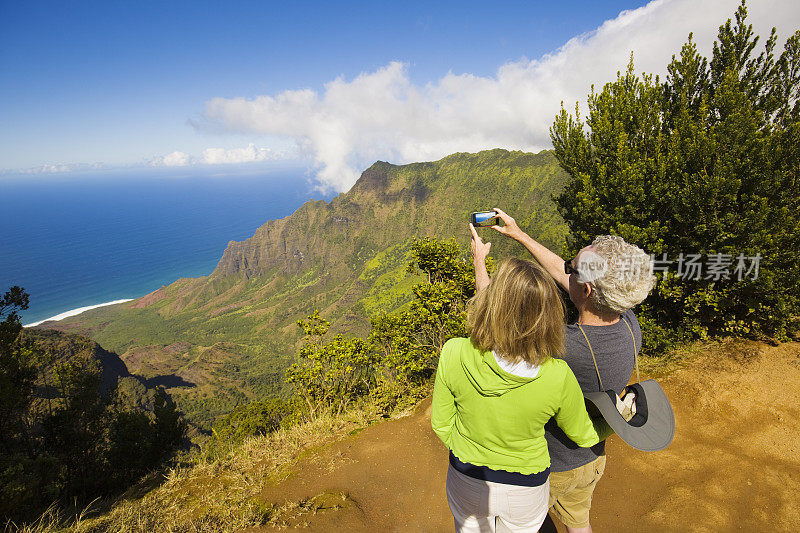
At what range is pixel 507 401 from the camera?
184 cm

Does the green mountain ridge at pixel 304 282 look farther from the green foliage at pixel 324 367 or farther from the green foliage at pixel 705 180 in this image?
the green foliage at pixel 324 367

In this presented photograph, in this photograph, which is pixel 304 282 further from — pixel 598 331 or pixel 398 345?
pixel 598 331

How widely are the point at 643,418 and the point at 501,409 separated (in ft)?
3.07

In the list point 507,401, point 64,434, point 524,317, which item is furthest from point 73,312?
point 524,317

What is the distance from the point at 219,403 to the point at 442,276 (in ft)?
268

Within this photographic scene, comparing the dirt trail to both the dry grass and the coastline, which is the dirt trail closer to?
Result: the dry grass

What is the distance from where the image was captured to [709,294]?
8.28m

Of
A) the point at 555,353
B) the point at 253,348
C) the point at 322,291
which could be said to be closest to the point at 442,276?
the point at 555,353

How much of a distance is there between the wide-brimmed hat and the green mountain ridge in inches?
3073

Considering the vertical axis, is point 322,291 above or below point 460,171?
below

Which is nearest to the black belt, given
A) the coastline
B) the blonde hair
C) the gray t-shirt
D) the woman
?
the woman

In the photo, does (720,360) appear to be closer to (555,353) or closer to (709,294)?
(709,294)

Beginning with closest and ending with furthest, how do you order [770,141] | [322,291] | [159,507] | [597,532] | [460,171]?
[597,532] < [159,507] < [770,141] < [322,291] < [460,171]

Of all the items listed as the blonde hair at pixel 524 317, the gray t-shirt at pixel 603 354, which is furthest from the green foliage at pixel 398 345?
the blonde hair at pixel 524 317
